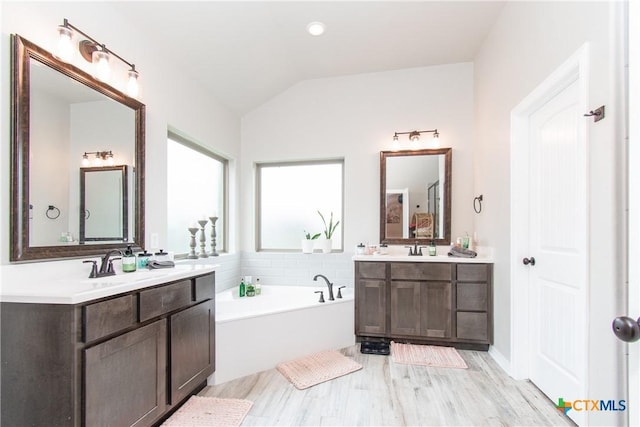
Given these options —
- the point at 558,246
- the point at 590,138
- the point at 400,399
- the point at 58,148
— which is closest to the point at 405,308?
the point at 400,399

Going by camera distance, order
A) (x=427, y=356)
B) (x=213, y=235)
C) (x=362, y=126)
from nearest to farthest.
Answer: (x=427, y=356)
(x=213, y=235)
(x=362, y=126)

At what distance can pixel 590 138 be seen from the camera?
54.6 inches

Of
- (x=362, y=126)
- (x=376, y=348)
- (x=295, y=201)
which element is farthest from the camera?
(x=295, y=201)

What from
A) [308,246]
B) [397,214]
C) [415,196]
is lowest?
[308,246]

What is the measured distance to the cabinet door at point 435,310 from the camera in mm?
2824

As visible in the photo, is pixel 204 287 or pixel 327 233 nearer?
pixel 204 287

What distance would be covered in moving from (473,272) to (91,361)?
2.95 metres

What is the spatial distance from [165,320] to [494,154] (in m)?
3.01

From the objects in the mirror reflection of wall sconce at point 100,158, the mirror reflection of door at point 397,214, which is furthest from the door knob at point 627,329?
the mirror reflection of door at point 397,214

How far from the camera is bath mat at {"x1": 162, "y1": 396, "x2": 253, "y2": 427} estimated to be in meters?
1.75

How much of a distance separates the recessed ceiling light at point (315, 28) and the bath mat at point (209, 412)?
3147 mm

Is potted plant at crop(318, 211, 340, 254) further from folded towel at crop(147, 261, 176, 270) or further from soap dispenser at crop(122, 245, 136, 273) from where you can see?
soap dispenser at crop(122, 245, 136, 273)

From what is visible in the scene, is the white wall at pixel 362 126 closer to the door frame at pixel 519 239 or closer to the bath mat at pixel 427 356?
the door frame at pixel 519 239

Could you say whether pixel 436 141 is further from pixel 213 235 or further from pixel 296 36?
pixel 213 235
